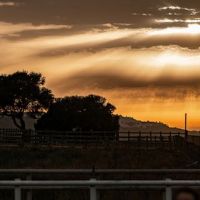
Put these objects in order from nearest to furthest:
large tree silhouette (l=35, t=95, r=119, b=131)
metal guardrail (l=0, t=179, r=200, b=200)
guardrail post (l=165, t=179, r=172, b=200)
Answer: metal guardrail (l=0, t=179, r=200, b=200), guardrail post (l=165, t=179, r=172, b=200), large tree silhouette (l=35, t=95, r=119, b=131)

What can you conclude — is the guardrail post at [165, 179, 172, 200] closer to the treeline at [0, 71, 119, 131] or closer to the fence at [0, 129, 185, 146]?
the fence at [0, 129, 185, 146]

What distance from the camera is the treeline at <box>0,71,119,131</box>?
8469cm

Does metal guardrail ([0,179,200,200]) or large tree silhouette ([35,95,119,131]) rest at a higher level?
large tree silhouette ([35,95,119,131])

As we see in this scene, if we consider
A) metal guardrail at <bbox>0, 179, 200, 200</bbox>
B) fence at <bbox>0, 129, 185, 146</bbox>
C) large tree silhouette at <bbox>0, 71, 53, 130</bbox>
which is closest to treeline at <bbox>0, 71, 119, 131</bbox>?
large tree silhouette at <bbox>0, 71, 53, 130</bbox>

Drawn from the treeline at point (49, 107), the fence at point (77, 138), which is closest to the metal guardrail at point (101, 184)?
the fence at point (77, 138)

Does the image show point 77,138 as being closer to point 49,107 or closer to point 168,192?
point 49,107

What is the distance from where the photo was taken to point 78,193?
14.7m

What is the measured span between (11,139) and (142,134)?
40.6 feet

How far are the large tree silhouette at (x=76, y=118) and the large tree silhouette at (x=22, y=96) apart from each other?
8.81 ft

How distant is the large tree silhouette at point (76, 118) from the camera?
84062 mm

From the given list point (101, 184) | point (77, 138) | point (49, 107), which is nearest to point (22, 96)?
point (49, 107)

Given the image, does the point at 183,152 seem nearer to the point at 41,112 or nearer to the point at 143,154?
the point at 143,154

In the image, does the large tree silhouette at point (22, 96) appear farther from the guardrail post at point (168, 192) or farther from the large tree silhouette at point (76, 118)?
the guardrail post at point (168, 192)

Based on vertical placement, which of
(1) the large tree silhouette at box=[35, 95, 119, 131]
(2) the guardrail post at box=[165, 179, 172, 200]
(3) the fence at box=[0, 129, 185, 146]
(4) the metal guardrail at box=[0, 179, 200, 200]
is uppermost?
(1) the large tree silhouette at box=[35, 95, 119, 131]
